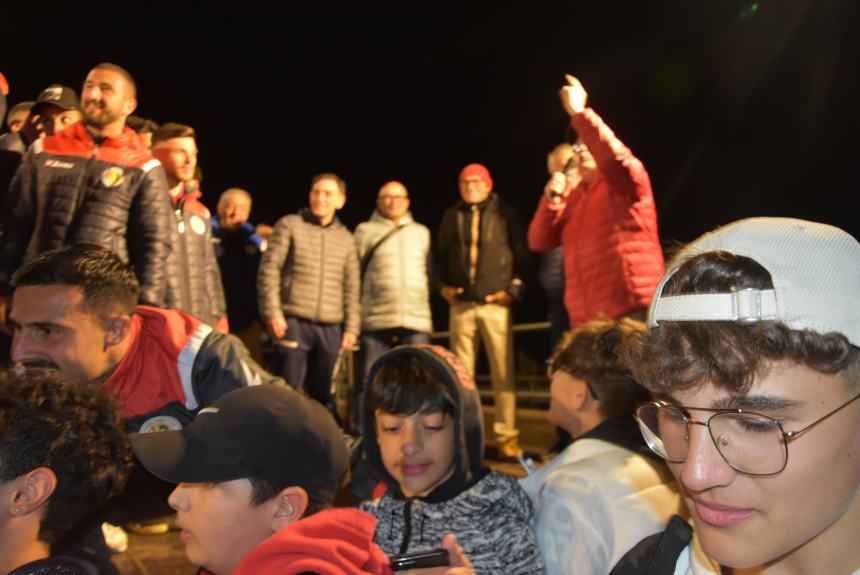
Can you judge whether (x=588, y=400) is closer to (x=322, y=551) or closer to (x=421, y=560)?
(x=421, y=560)

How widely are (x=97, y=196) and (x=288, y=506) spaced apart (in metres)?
2.61

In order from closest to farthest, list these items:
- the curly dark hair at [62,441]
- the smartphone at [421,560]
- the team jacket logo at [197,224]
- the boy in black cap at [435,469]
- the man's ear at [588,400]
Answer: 1. the smartphone at [421,560]
2. the curly dark hair at [62,441]
3. the boy in black cap at [435,469]
4. the man's ear at [588,400]
5. the team jacket logo at [197,224]

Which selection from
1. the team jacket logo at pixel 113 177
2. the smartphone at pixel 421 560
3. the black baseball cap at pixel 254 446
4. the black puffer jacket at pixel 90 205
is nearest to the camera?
the smartphone at pixel 421 560

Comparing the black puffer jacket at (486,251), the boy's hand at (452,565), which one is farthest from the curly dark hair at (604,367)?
the black puffer jacket at (486,251)

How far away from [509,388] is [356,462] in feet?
8.62

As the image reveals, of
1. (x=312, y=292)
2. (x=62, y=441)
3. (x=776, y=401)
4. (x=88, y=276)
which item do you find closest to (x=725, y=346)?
(x=776, y=401)

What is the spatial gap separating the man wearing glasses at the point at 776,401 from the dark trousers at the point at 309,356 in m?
5.13

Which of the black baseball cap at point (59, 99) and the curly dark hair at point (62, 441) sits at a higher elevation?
the black baseball cap at point (59, 99)

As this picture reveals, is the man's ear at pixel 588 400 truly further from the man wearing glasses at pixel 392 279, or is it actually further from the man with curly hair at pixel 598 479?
the man wearing glasses at pixel 392 279

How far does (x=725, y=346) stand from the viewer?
1308mm

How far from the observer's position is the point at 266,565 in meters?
1.76

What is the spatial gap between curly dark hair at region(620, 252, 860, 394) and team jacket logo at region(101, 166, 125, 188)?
11.5 ft

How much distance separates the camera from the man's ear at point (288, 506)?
2.20 m

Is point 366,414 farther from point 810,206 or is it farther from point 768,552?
point 810,206
